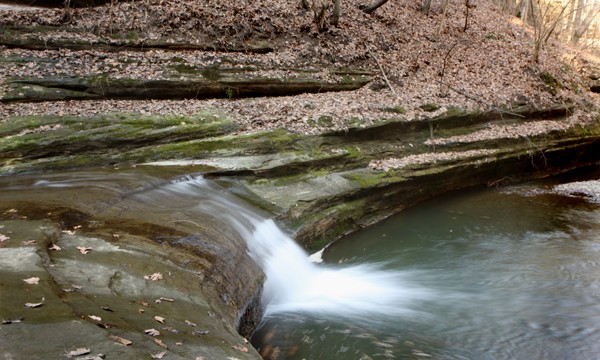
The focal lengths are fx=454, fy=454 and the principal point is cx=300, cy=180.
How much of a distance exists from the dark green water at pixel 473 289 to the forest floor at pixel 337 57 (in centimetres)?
373

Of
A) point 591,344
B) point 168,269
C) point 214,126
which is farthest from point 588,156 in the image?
point 168,269

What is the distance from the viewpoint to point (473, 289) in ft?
28.7

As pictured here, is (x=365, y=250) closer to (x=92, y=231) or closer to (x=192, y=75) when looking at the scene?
(x=92, y=231)

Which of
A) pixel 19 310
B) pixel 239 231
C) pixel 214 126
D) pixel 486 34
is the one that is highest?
pixel 486 34

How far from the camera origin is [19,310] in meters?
3.77

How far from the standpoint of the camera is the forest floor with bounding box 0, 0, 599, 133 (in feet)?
41.4

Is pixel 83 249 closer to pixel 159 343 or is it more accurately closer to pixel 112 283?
pixel 112 283

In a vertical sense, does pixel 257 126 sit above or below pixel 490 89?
below

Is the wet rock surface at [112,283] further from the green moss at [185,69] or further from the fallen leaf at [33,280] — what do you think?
the green moss at [185,69]

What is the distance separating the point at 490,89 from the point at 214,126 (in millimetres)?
10997

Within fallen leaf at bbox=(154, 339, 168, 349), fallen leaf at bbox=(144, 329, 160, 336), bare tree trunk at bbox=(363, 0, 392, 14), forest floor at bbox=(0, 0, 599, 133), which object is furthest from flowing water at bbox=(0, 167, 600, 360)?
bare tree trunk at bbox=(363, 0, 392, 14)

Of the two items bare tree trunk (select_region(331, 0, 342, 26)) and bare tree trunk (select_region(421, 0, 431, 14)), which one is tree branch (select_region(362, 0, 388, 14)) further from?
bare tree trunk (select_region(421, 0, 431, 14))

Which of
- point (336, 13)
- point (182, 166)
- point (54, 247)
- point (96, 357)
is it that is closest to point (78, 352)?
point (96, 357)

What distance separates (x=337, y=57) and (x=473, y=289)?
1065cm
